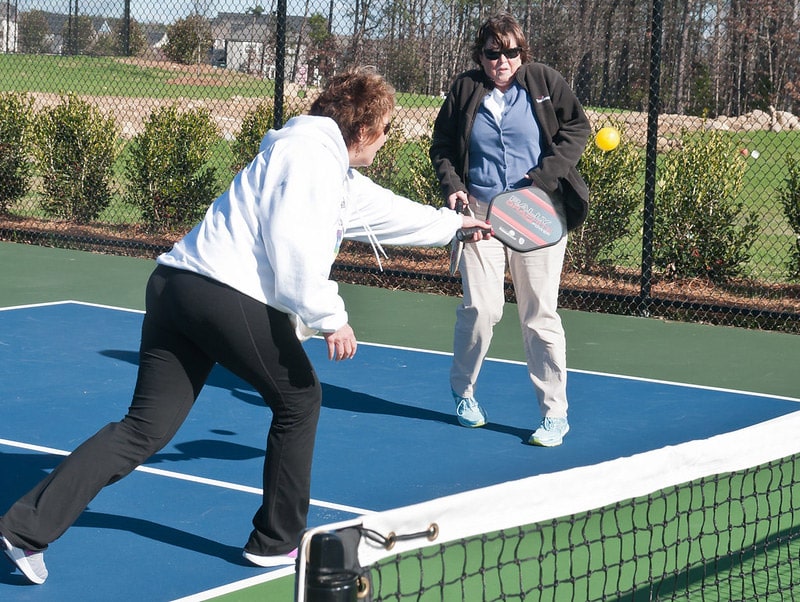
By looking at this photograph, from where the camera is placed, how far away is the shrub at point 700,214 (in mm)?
10133

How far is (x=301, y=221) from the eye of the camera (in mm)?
3693

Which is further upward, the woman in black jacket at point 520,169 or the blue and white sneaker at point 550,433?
the woman in black jacket at point 520,169

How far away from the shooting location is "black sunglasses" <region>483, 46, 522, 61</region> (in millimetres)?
5684

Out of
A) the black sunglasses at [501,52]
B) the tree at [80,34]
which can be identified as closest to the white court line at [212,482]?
the black sunglasses at [501,52]

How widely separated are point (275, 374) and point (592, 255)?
735 centimetres

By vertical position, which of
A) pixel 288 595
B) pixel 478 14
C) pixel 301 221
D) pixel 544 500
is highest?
pixel 478 14

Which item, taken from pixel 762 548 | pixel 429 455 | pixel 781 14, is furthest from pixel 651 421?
pixel 781 14

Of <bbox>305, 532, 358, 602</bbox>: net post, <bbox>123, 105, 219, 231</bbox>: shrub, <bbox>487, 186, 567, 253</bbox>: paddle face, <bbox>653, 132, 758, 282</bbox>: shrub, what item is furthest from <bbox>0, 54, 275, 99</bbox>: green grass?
<bbox>305, 532, 358, 602</bbox>: net post

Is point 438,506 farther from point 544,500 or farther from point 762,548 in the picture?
point 762,548

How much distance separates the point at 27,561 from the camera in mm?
3939

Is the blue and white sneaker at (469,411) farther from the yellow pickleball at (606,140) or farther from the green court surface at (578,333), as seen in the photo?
the yellow pickleball at (606,140)

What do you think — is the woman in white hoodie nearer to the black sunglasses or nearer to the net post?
the net post

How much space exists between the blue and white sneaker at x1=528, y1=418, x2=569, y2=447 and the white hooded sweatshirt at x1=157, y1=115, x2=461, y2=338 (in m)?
2.13

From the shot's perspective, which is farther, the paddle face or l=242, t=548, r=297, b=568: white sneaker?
the paddle face
